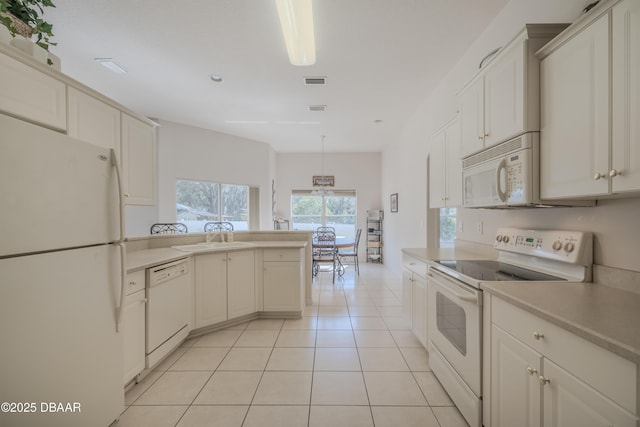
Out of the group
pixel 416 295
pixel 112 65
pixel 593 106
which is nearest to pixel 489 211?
pixel 416 295

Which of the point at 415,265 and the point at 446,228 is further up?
the point at 446,228

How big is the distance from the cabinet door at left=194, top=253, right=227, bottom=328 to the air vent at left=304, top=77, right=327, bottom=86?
2.43 metres

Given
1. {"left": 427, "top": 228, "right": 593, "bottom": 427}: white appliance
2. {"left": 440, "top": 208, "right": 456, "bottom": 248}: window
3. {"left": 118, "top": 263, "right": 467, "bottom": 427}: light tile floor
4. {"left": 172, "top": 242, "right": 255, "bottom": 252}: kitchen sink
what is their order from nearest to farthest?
{"left": 427, "top": 228, "right": 593, "bottom": 427}: white appliance → {"left": 118, "top": 263, "right": 467, "bottom": 427}: light tile floor → {"left": 172, "top": 242, "right": 255, "bottom": 252}: kitchen sink → {"left": 440, "top": 208, "right": 456, "bottom": 248}: window

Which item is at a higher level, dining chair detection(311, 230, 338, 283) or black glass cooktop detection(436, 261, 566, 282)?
black glass cooktop detection(436, 261, 566, 282)

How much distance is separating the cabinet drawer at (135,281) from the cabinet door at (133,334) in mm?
33

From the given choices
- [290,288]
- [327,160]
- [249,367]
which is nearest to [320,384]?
[249,367]

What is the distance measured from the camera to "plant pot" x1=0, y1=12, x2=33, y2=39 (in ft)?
4.55

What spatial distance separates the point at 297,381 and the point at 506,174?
2.08 metres

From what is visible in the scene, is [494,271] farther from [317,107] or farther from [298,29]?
[317,107]

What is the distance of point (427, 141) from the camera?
145 inches

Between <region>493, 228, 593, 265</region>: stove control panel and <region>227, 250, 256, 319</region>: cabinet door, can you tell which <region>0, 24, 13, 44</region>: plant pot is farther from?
<region>493, 228, 593, 265</region>: stove control panel

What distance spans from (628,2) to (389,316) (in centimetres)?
305

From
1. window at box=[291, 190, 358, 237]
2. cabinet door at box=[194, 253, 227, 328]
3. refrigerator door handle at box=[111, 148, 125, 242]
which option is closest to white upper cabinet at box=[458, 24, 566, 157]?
refrigerator door handle at box=[111, 148, 125, 242]

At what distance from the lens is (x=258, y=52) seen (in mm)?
2709
